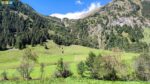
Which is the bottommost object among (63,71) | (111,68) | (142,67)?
(63,71)

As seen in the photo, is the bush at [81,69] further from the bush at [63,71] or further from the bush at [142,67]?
the bush at [142,67]

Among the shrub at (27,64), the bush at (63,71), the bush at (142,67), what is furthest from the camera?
the bush at (63,71)

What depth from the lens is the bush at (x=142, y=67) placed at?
156m

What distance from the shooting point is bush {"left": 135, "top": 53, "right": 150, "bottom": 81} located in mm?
156050

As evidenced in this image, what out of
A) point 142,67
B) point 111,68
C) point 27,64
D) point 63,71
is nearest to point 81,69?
point 63,71

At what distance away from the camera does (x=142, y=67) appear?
6329 inches

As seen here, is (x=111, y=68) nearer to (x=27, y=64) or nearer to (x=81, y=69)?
(x=81, y=69)

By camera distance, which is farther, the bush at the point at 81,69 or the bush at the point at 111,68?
the bush at the point at 81,69

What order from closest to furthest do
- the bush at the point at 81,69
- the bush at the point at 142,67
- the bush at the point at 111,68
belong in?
1. the bush at the point at 111,68
2. the bush at the point at 142,67
3. the bush at the point at 81,69

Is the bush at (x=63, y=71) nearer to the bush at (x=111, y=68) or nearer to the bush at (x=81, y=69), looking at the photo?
the bush at (x=81, y=69)

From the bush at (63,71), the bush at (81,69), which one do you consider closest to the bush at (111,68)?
the bush at (81,69)

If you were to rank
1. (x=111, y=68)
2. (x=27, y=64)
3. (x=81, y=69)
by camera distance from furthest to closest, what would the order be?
(x=81, y=69)
(x=27, y=64)
(x=111, y=68)

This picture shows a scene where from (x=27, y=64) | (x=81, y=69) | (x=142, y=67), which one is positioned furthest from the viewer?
(x=81, y=69)

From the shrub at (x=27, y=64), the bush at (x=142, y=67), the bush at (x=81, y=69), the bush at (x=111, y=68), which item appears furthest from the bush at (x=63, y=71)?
A: the bush at (x=142, y=67)
